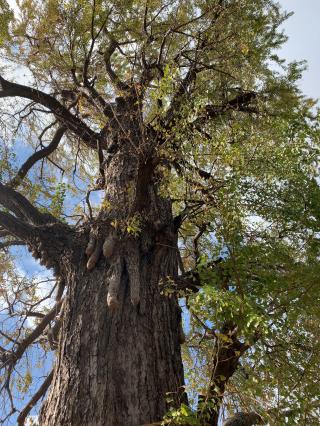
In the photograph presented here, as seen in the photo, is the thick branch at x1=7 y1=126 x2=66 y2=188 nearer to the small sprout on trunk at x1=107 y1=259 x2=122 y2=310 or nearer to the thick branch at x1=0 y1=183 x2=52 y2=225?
the thick branch at x1=0 y1=183 x2=52 y2=225

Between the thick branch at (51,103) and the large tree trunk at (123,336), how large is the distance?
65.2 inches

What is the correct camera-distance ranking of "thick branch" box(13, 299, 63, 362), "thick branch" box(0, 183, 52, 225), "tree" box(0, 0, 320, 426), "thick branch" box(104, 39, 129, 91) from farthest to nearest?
"thick branch" box(104, 39, 129, 91) → "thick branch" box(13, 299, 63, 362) → "thick branch" box(0, 183, 52, 225) → "tree" box(0, 0, 320, 426)

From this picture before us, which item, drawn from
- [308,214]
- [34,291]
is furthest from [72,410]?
[34,291]

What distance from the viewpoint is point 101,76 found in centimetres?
648

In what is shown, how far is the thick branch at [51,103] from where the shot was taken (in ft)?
16.5

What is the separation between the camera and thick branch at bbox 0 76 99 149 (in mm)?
5043

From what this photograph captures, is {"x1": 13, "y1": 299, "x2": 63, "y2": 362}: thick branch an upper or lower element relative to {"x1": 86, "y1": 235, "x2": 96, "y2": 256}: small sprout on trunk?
lower

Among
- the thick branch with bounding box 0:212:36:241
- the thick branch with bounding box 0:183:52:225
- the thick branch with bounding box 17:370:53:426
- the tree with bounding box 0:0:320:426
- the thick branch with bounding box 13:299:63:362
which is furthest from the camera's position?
the thick branch with bounding box 13:299:63:362

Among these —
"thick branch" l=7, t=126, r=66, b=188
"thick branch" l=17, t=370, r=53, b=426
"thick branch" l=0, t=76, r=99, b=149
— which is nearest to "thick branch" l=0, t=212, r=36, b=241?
"thick branch" l=7, t=126, r=66, b=188

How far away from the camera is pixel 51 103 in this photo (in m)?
5.26

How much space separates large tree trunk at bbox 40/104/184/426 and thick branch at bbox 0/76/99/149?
1657mm

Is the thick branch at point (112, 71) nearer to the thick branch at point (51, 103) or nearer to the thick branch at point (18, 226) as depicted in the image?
the thick branch at point (51, 103)

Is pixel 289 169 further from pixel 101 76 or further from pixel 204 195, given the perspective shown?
pixel 101 76

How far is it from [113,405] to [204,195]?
181 centimetres
